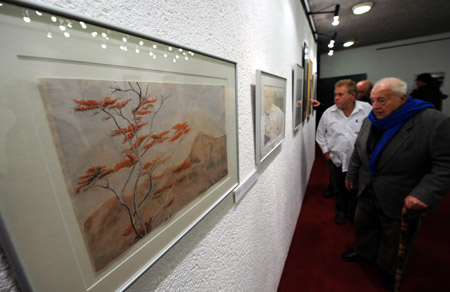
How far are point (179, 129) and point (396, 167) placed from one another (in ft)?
5.41

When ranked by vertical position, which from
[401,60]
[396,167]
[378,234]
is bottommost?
[378,234]

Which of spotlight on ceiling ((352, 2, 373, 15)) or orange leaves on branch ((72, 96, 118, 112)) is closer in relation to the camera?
orange leaves on branch ((72, 96, 118, 112))

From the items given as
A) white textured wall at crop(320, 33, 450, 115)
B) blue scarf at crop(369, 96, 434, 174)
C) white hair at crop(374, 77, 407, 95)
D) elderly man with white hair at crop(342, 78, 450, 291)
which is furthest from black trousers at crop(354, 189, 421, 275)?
white textured wall at crop(320, 33, 450, 115)

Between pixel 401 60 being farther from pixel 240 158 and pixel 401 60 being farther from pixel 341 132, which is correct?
pixel 240 158

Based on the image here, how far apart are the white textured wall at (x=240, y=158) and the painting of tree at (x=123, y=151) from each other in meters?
0.12

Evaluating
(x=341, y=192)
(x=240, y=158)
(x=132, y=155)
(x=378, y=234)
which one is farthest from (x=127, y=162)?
(x=341, y=192)

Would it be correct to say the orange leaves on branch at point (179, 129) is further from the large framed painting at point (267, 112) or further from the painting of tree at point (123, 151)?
the large framed painting at point (267, 112)

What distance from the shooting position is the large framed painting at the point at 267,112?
914 mm

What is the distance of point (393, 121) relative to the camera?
133cm

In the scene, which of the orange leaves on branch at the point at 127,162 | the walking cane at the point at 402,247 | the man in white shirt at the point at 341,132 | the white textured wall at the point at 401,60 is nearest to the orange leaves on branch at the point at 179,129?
the orange leaves on branch at the point at 127,162

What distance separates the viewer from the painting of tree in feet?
0.91

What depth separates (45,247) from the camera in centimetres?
26

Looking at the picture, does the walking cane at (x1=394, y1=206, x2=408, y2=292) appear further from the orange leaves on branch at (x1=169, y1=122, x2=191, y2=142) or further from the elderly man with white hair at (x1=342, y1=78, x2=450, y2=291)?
the orange leaves on branch at (x1=169, y1=122, x2=191, y2=142)

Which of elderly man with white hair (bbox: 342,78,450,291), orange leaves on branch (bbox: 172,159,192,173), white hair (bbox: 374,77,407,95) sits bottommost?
elderly man with white hair (bbox: 342,78,450,291)
